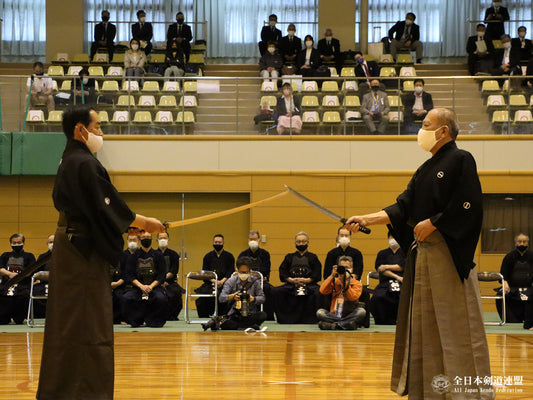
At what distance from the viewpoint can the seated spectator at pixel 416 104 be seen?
1553 centimetres

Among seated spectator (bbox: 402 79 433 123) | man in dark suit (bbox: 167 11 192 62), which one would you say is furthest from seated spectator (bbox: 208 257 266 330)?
man in dark suit (bbox: 167 11 192 62)

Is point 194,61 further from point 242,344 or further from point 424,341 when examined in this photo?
point 424,341

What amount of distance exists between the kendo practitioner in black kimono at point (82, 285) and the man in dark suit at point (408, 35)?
17.5m

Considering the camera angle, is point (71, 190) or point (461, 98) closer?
point (71, 190)

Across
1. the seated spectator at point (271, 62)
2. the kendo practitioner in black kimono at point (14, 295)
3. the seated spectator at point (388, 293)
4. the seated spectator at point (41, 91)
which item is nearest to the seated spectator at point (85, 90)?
the seated spectator at point (41, 91)

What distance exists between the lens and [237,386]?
22.7 feet

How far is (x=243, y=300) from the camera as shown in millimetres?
12328

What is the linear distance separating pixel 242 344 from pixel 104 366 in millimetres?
5363

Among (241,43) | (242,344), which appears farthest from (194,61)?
(242,344)

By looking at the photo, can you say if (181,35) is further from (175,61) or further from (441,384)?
(441,384)

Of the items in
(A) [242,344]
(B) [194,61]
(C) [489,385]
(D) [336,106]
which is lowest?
(A) [242,344]

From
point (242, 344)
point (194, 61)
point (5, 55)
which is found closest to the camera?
point (242, 344)

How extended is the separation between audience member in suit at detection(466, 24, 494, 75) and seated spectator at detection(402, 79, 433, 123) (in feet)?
16.1

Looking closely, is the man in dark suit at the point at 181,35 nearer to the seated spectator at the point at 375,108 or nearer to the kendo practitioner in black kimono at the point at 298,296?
the seated spectator at the point at 375,108
